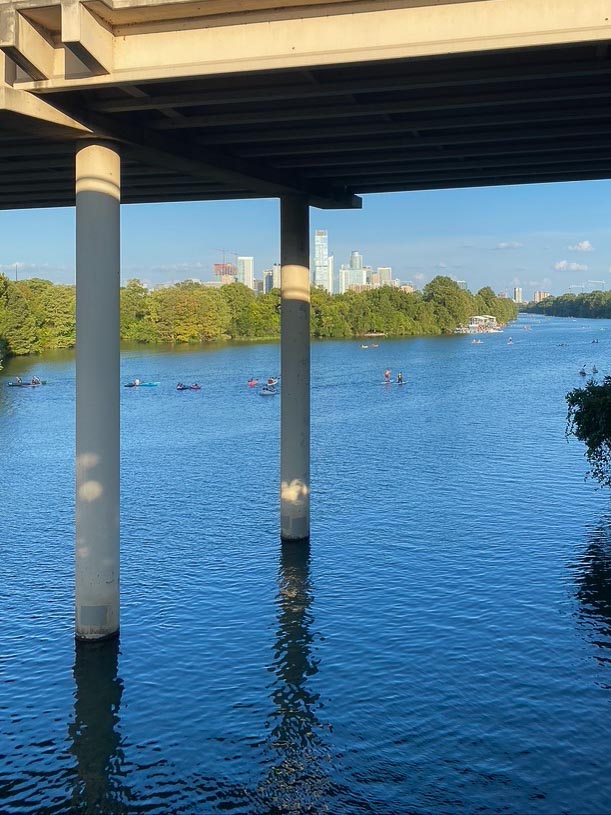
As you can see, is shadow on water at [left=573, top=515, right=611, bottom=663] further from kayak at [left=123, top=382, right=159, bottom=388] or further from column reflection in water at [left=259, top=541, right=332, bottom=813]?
kayak at [left=123, top=382, right=159, bottom=388]

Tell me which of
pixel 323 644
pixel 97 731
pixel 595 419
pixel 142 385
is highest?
pixel 595 419

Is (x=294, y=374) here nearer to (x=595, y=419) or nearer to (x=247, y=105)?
(x=595, y=419)

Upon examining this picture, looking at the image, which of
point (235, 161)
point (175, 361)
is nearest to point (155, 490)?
point (235, 161)

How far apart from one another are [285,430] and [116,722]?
454 inches

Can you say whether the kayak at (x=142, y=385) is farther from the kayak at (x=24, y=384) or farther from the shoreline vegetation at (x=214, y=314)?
the shoreline vegetation at (x=214, y=314)

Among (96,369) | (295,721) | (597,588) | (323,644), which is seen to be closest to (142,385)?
(597,588)

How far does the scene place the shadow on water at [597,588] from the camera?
60.4 ft

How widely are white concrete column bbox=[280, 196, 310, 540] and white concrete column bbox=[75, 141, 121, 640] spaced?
807 cm

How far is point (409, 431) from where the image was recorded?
48312 mm

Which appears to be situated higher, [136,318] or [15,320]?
[136,318]

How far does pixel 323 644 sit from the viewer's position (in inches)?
717

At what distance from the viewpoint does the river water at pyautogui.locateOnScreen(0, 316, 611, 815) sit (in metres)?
13.0

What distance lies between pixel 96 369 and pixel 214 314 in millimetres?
121060

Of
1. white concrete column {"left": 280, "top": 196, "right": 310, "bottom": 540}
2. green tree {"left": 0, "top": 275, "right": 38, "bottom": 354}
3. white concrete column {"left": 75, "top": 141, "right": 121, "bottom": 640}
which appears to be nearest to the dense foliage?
white concrete column {"left": 280, "top": 196, "right": 310, "bottom": 540}
